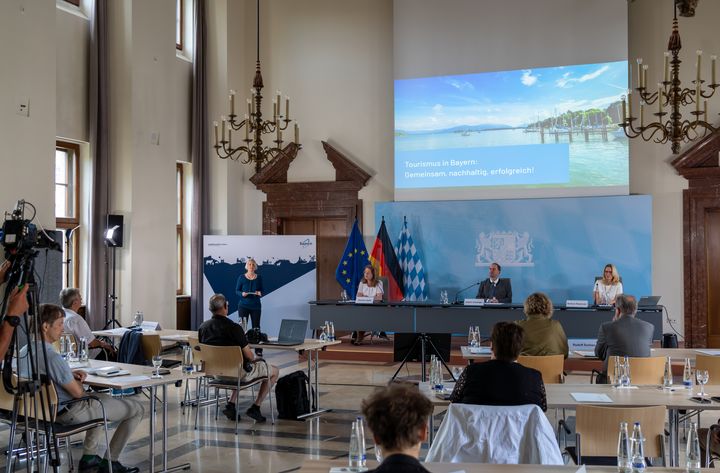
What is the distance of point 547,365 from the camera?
573 centimetres

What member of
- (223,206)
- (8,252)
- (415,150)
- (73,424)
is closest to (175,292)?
(223,206)

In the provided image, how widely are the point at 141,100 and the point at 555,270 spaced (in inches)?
268

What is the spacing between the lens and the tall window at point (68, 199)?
1031 cm

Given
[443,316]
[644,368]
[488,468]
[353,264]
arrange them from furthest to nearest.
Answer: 1. [353,264]
2. [443,316]
3. [644,368]
4. [488,468]

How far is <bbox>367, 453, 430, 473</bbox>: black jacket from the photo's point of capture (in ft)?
6.91

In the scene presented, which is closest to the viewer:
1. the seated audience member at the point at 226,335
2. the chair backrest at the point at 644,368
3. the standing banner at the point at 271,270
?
the chair backrest at the point at 644,368

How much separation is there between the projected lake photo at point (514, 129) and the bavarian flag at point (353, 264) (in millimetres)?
1180

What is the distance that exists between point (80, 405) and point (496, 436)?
2.82 meters

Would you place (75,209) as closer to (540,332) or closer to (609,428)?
(540,332)

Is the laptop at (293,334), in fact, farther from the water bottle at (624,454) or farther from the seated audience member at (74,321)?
the water bottle at (624,454)

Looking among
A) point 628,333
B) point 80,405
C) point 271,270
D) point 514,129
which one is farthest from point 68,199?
point 628,333

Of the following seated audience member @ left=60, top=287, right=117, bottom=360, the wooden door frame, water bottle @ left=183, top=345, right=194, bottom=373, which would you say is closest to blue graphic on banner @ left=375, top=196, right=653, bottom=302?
the wooden door frame

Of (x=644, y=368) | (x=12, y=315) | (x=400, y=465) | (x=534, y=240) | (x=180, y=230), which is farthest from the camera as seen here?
(x=180, y=230)

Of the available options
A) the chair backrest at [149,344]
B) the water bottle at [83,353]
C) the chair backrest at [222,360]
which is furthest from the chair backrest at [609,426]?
the chair backrest at [149,344]
